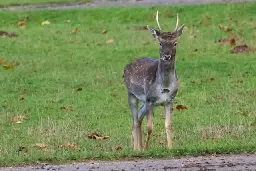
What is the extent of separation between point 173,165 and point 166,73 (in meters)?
2.19

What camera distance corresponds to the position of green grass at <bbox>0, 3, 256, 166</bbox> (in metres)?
13.4

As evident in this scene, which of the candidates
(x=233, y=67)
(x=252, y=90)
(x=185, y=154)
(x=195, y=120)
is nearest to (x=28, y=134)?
(x=195, y=120)

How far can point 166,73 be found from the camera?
1253 centimetres

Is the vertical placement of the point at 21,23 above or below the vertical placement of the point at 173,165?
above

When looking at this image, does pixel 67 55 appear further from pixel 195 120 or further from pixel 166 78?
pixel 166 78

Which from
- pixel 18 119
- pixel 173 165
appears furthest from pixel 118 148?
pixel 18 119

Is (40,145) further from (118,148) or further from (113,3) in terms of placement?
(113,3)

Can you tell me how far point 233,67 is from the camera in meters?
21.5

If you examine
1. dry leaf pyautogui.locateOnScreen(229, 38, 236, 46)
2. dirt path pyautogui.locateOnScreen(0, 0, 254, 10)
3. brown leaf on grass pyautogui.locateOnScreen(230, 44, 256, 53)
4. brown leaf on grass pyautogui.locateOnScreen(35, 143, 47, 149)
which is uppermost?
dirt path pyautogui.locateOnScreen(0, 0, 254, 10)

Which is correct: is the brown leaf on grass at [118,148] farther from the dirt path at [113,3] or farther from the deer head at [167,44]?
the dirt path at [113,3]

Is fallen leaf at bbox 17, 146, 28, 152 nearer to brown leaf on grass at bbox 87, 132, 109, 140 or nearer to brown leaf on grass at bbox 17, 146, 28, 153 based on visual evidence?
brown leaf on grass at bbox 17, 146, 28, 153

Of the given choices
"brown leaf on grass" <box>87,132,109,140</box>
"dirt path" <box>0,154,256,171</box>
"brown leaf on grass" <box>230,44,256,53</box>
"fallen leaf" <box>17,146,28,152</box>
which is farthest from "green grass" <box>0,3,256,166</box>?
"dirt path" <box>0,154,256,171</box>

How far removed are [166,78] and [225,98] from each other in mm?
5372

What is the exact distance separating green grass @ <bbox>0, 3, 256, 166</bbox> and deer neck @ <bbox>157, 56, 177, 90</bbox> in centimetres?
96
